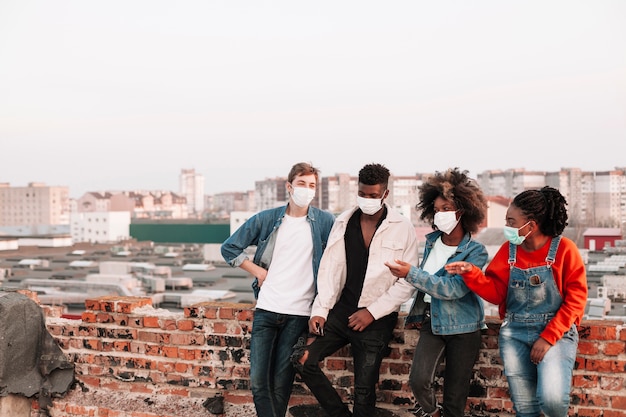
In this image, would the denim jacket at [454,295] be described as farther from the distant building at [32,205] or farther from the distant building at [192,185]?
the distant building at [192,185]

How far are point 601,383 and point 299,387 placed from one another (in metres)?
1.71

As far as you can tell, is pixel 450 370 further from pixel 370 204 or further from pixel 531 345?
pixel 370 204

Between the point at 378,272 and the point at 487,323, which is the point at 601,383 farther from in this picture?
the point at 378,272

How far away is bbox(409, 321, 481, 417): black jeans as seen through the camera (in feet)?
9.45

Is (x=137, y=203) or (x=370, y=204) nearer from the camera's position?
(x=370, y=204)

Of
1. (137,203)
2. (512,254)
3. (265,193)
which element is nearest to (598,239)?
(265,193)

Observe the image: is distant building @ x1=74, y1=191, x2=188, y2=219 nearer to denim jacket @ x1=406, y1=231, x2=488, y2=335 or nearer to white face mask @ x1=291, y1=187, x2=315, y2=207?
white face mask @ x1=291, y1=187, x2=315, y2=207

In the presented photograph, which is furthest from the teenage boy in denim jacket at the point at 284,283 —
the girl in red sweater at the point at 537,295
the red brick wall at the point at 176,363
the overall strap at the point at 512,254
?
the overall strap at the point at 512,254

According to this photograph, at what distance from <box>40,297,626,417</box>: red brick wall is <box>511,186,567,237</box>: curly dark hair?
720 millimetres

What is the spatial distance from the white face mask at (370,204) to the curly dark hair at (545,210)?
0.67 metres

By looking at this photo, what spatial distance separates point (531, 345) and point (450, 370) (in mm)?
411

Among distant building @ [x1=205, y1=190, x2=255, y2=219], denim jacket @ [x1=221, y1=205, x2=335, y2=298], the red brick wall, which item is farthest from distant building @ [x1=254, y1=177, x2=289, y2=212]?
denim jacket @ [x1=221, y1=205, x2=335, y2=298]

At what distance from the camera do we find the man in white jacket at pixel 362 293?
302 centimetres

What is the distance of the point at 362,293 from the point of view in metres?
3.06
